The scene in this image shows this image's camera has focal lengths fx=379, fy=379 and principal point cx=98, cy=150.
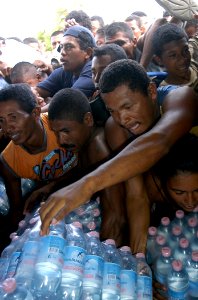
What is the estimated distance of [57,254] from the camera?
1739mm

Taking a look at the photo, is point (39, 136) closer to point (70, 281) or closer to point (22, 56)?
point (70, 281)

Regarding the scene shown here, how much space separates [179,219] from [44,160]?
1111 millimetres

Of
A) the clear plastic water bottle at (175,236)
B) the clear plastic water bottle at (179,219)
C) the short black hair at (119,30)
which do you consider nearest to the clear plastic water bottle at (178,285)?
the clear plastic water bottle at (175,236)

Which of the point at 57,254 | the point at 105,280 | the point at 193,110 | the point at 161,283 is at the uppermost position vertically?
the point at 193,110

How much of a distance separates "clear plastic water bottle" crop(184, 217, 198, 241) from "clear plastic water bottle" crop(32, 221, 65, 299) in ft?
2.92

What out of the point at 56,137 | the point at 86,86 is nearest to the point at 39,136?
the point at 56,137

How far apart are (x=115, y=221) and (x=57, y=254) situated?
0.74 meters

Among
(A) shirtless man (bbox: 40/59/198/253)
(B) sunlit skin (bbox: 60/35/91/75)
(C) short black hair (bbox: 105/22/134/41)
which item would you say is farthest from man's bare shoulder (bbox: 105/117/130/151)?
(C) short black hair (bbox: 105/22/134/41)

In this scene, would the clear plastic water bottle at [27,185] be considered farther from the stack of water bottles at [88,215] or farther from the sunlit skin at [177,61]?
Answer: the sunlit skin at [177,61]

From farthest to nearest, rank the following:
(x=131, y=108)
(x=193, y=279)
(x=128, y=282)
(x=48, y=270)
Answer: (x=131, y=108) < (x=193, y=279) < (x=128, y=282) < (x=48, y=270)

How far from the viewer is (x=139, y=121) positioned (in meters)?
2.35

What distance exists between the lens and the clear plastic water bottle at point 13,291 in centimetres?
153

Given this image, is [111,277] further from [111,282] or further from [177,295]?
[177,295]

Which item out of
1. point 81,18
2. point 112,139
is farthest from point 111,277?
point 81,18
